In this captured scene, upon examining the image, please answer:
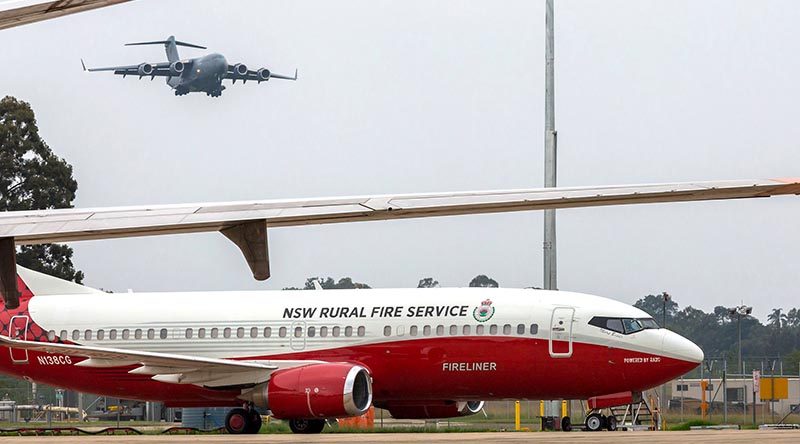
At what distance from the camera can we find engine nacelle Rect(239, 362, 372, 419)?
2586cm

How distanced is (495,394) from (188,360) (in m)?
5.70

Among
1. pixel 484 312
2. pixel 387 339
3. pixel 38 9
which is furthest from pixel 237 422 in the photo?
pixel 38 9

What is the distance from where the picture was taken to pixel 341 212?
9102 mm

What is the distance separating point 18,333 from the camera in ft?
97.9

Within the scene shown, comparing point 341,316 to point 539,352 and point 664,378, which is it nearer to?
point 539,352

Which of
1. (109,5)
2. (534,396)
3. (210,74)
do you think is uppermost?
(210,74)

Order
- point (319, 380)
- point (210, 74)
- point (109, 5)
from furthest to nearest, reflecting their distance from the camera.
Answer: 1. point (210, 74)
2. point (319, 380)
3. point (109, 5)

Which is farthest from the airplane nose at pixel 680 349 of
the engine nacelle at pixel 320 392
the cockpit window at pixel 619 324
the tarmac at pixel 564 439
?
the tarmac at pixel 564 439

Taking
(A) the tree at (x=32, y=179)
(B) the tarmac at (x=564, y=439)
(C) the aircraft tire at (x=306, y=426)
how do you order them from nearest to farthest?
A: (B) the tarmac at (x=564, y=439) < (C) the aircraft tire at (x=306, y=426) < (A) the tree at (x=32, y=179)

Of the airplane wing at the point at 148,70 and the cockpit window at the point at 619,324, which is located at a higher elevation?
the airplane wing at the point at 148,70

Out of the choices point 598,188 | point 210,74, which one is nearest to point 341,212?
point 598,188

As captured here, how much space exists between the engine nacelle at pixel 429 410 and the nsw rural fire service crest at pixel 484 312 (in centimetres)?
231

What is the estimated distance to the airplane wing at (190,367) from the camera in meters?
Answer: 26.7

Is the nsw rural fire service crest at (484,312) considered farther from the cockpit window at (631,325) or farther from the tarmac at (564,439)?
the tarmac at (564,439)
